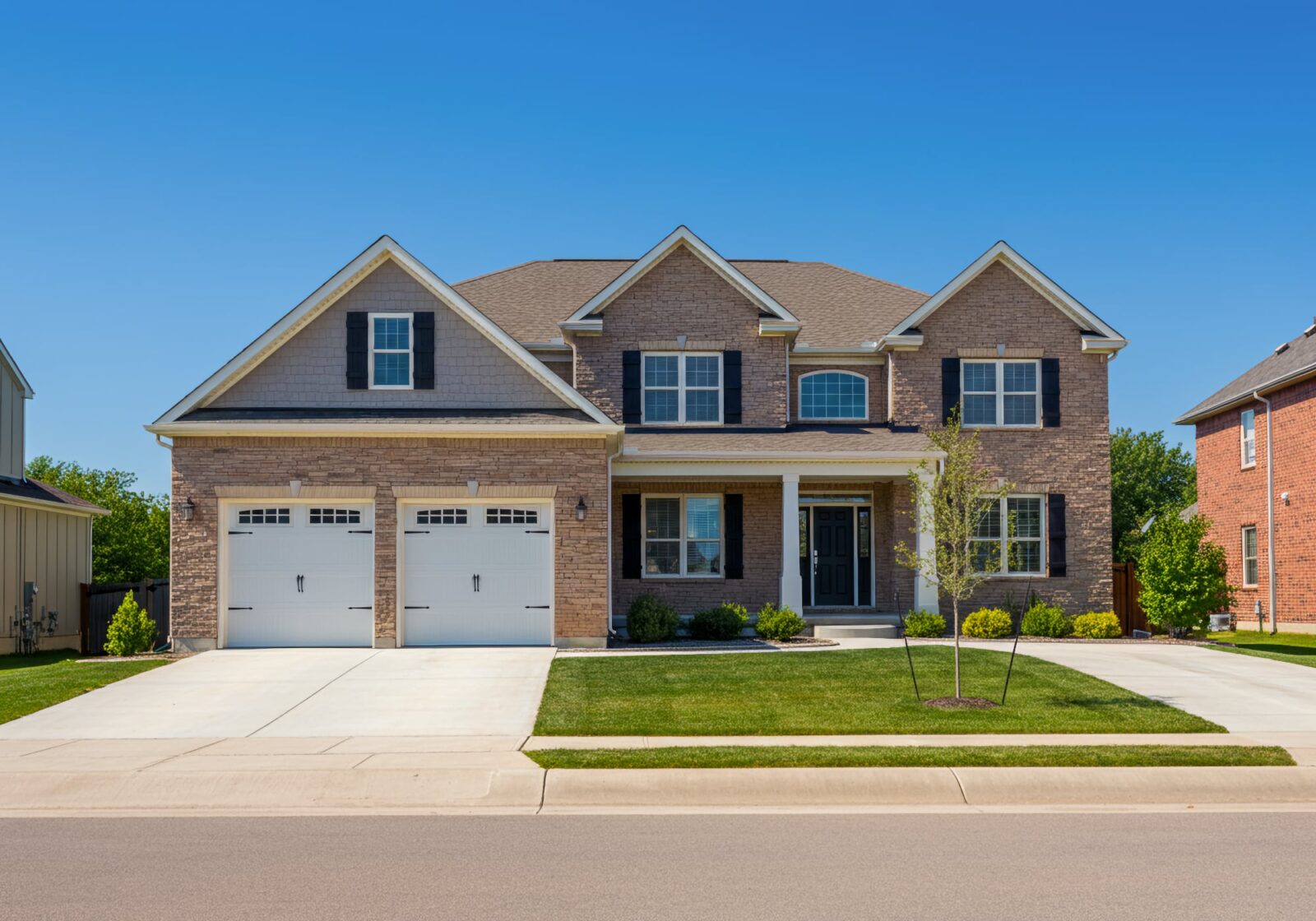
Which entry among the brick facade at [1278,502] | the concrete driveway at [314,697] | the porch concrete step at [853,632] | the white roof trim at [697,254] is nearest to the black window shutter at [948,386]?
the white roof trim at [697,254]

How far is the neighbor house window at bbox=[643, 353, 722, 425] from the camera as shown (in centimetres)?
2472

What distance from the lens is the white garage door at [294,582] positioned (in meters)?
20.1

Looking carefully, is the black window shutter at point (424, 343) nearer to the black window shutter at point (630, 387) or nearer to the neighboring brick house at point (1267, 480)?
the black window shutter at point (630, 387)

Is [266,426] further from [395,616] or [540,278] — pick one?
[540,278]

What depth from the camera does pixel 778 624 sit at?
21.7m

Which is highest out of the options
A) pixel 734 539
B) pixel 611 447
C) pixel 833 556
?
pixel 611 447

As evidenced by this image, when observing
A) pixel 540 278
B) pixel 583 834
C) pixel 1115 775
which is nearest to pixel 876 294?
pixel 540 278

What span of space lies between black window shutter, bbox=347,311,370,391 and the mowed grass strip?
11146 millimetres

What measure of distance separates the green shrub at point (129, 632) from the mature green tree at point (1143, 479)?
50364 millimetres

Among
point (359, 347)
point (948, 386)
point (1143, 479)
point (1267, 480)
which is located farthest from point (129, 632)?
point (1143, 479)

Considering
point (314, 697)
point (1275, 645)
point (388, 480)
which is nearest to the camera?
point (314, 697)

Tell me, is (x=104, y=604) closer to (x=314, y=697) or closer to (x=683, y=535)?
(x=683, y=535)

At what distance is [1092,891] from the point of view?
7027 millimetres

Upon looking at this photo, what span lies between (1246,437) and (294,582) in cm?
2591
